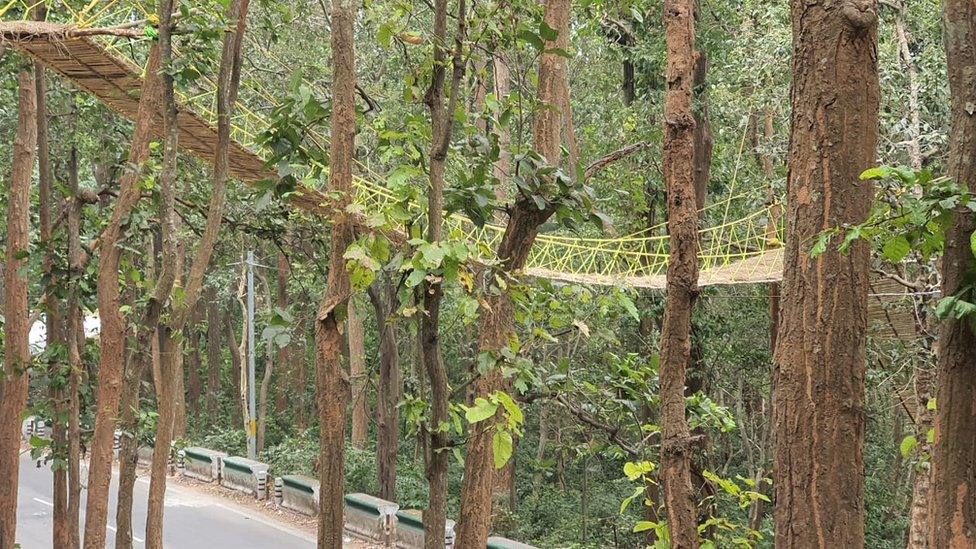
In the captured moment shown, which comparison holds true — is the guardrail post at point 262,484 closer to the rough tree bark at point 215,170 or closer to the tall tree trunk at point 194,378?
the tall tree trunk at point 194,378

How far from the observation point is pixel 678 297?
12.5ft

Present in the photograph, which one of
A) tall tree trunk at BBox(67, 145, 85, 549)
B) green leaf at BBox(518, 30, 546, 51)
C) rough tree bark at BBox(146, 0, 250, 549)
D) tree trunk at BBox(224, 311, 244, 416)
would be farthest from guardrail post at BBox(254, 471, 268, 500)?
green leaf at BBox(518, 30, 546, 51)

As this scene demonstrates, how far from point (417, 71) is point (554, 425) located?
13.9m

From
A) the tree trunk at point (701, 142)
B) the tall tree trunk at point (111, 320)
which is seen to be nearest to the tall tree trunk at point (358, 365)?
the tree trunk at point (701, 142)

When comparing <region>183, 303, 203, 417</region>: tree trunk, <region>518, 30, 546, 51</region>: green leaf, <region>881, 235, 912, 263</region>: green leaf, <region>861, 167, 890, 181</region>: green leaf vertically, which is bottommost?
<region>183, 303, 203, 417</region>: tree trunk

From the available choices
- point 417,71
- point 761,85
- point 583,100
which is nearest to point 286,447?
point 583,100

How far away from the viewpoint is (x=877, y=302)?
7.96 metres

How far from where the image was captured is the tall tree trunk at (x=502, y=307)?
3449mm

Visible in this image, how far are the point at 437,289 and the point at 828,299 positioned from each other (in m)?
1.11

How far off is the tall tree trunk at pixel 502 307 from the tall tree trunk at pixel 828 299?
822 millimetres

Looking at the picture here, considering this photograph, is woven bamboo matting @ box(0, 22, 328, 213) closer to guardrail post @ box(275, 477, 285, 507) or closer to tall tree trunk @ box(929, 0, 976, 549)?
tall tree trunk @ box(929, 0, 976, 549)

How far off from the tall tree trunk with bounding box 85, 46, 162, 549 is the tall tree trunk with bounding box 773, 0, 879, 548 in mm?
3638

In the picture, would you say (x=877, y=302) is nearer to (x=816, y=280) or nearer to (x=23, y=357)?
(x=816, y=280)

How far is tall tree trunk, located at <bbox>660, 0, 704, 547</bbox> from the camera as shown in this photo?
374cm
